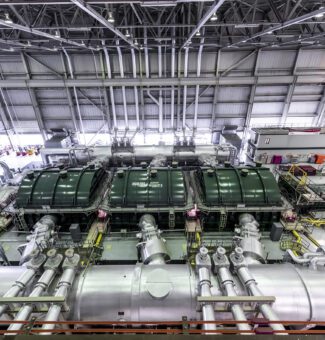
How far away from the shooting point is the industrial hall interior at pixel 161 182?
4.26m

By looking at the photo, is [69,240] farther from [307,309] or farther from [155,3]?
[155,3]

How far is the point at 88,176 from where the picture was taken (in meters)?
8.94

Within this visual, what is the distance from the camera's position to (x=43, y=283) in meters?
4.20

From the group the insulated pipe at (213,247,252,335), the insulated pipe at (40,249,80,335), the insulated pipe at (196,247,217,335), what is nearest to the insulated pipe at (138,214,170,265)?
the insulated pipe at (196,247,217,335)

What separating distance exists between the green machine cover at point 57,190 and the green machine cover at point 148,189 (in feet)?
3.78

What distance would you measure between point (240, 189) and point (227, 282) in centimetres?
490

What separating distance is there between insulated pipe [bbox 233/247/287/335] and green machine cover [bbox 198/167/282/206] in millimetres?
3641

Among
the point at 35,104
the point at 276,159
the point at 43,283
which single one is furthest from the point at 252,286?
the point at 35,104

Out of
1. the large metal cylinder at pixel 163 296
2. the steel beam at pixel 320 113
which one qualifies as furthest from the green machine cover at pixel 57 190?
the steel beam at pixel 320 113

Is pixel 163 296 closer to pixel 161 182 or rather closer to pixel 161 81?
pixel 161 182

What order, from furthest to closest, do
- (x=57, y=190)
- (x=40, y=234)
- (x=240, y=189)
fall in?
1. (x=57, y=190)
2. (x=240, y=189)
3. (x=40, y=234)

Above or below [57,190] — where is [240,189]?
above

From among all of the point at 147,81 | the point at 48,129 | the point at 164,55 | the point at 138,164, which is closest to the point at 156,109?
the point at 147,81

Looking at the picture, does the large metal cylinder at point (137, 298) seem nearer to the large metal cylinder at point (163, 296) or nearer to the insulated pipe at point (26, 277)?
the large metal cylinder at point (163, 296)
